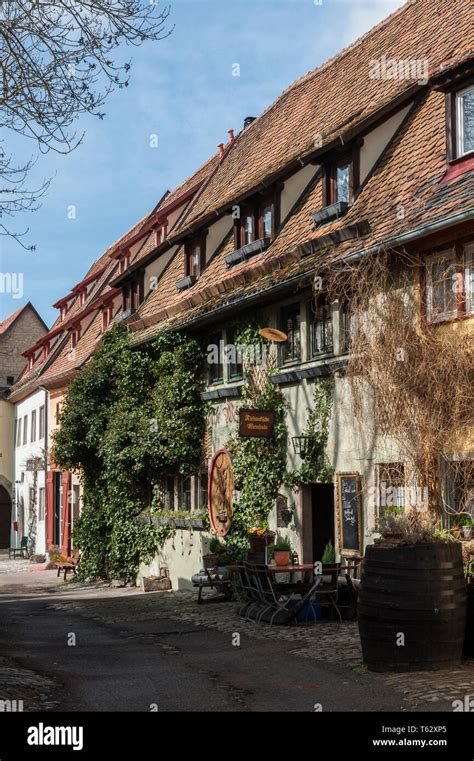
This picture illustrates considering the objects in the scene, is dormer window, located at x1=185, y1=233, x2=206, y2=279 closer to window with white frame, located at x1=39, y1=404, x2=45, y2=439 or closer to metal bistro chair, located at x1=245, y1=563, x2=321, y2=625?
metal bistro chair, located at x1=245, y1=563, x2=321, y2=625

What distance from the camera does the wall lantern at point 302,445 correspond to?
1509 cm

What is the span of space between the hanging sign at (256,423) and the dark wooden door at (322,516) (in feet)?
3.81

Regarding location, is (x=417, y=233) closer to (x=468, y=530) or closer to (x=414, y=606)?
(x=468, y=530)

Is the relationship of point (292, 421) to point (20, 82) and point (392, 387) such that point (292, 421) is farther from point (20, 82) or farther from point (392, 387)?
point (20, 82)

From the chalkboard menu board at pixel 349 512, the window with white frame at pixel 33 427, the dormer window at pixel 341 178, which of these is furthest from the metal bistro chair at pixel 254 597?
the window with white frame at pixel 33 427

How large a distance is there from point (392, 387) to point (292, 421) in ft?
12.5

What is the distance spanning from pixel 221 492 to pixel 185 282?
5.25 m

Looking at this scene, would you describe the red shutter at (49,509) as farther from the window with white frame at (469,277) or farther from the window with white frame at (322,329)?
the window with white frame at (469,277)

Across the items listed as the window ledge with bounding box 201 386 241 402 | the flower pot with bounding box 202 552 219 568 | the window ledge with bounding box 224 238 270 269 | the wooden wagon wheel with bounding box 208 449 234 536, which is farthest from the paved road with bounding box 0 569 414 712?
the window ledge with bounding box 224 238 270 269

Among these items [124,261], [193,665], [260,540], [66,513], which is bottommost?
[193,665]

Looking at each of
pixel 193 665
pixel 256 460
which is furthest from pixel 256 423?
pixel 193 665

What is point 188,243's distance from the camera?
2144 centimetres

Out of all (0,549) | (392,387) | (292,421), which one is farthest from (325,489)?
(0,549)

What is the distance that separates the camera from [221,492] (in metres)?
17.8
